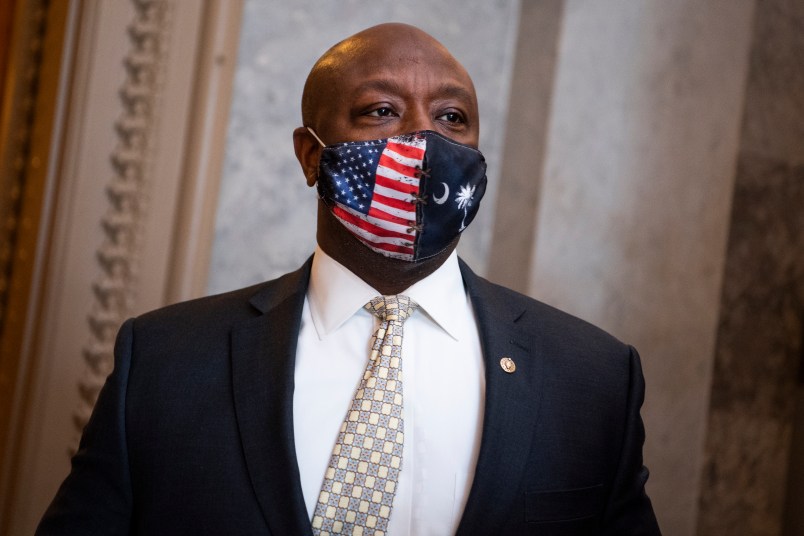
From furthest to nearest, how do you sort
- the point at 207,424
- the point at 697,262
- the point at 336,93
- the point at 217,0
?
the point at 697,262
the point at 217,0
the point at 336,93
the point at 207,424

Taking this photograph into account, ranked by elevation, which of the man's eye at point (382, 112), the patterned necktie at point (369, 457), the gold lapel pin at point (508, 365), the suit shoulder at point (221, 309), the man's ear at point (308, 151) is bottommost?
the patterned necktie at point (369, 457)

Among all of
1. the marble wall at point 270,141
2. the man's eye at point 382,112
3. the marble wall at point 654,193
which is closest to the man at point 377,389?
the man's eye at point 382,112

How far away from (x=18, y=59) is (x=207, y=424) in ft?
6.38

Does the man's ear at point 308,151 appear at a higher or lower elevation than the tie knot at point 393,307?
higher

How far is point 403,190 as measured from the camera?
1.76 m

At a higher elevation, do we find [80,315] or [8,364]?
[80,315]

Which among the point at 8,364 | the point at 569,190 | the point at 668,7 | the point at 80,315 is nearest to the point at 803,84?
the point at 668,7

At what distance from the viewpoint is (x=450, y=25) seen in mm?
3078

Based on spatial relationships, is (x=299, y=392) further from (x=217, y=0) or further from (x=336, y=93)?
(x=217, y=0)

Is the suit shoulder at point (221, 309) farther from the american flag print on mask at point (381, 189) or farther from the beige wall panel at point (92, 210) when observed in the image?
the beige wall panel at point (92, 210)

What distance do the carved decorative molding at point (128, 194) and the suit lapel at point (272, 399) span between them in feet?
3.51

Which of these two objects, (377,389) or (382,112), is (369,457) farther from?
(382,112)

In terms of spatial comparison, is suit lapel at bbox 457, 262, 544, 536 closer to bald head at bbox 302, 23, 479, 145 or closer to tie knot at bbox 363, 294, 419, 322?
tie knot at bbox 363, 294, 419, 322

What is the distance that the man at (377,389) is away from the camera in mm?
1680
